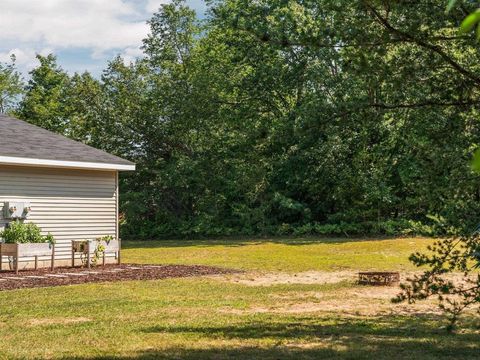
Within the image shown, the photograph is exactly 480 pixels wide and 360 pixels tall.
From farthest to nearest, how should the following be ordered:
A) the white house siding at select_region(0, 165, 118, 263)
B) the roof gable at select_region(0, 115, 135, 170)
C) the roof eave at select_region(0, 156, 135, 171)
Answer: the white house siding at select_region(0, 165, 118, 263)
the roof gable at select_region(0, 115, 135, 170)
the roof eave at select_region(0, 156, 135, 171)

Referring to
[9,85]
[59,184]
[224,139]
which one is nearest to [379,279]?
[59,184]

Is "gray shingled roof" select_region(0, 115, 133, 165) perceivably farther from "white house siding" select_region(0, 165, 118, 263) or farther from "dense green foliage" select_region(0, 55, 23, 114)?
"dense green foliage" select_region(0, 55, 23, 114)

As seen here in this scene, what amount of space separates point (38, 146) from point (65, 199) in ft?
4.98

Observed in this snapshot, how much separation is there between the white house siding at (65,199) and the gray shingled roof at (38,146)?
48 centimetres

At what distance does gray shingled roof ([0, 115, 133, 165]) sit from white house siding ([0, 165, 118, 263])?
483 millimetres

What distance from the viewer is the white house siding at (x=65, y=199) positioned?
57.2 feet

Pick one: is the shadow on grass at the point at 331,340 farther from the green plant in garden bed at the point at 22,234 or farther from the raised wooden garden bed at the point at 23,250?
the green plant in garden bed at the point at 22,234

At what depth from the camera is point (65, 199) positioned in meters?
18.5

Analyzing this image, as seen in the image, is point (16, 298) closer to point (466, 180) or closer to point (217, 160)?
point (466, 180)

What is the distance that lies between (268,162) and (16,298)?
2150 cm

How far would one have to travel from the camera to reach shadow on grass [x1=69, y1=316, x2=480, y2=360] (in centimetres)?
690

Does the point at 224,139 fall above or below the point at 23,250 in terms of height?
above

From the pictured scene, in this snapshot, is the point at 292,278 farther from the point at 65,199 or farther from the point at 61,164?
the point at 65,199

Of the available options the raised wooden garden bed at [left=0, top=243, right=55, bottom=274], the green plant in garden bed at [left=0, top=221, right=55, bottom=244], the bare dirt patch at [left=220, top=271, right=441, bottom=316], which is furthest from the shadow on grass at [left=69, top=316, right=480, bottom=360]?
the green plant in garden bed at [left=0, top=221, right=55, bottom=244]
